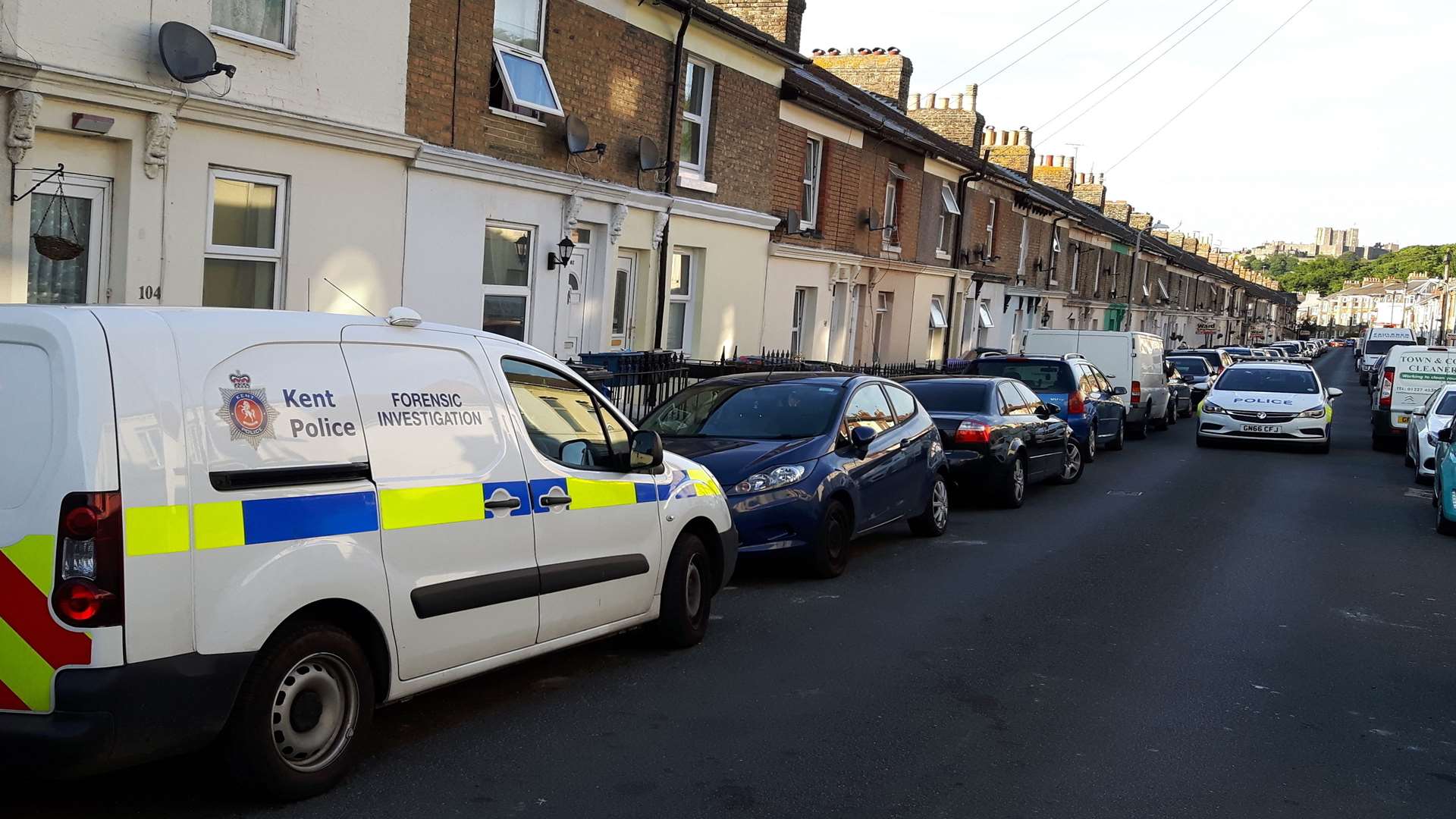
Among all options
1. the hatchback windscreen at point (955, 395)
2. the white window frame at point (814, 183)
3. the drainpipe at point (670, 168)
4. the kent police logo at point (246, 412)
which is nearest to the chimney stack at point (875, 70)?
the white window frame at point (814, 183)

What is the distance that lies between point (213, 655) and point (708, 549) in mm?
3706

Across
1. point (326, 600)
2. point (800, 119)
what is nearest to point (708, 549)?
point (326, 600)

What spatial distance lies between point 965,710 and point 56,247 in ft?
25.6

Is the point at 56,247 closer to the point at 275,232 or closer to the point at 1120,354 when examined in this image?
the point at 275,232

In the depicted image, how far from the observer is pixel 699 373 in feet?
55.5

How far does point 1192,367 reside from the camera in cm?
3822

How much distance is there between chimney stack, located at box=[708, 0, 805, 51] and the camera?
22562mm

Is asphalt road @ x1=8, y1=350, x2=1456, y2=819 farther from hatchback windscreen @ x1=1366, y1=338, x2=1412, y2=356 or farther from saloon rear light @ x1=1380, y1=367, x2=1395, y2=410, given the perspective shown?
hatchback windscreen @ x1=1366, y1=338, x2=1412, y2=356

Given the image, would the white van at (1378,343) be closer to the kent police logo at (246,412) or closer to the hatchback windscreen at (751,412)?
the hatchback windscreen at (751,412)

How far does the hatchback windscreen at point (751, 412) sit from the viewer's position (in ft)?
33.0

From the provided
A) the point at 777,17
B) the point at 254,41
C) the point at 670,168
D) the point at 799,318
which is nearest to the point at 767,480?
the point at 254,41

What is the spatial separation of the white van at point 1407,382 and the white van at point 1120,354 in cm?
439

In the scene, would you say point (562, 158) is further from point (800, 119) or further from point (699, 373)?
point (800, 119)

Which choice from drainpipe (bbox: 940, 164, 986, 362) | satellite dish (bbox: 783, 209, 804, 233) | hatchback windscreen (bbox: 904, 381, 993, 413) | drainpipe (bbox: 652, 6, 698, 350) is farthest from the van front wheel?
drainpipe (bbox: 940, 164, 986, 362)
